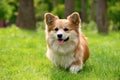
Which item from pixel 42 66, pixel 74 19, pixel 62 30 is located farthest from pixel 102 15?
pixel 62 30

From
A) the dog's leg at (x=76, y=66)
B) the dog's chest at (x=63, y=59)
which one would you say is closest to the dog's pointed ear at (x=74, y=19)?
the dog's chest at (x=63, y=59)

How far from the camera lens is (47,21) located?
7789 millimetres

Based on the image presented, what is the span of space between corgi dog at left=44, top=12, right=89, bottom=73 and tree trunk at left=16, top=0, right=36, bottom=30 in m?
11.3

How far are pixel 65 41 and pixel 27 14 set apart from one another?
11723 millimetres

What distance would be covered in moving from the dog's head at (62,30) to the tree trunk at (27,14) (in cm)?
1131

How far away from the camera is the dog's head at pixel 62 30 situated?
7555 millimetres

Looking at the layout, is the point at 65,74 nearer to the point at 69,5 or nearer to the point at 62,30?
the point at 62,30

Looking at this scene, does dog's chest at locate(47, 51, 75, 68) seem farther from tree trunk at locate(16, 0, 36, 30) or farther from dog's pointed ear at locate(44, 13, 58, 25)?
tree trunk at locate(16, 0, 36, 30)

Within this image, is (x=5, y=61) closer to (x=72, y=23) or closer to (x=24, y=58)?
(x=24, y=58)

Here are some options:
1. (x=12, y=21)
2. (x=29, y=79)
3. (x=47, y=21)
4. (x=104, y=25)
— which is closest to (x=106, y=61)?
(x=47, y=21)

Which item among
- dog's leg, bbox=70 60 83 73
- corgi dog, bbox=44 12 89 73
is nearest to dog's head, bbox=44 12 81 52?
corgi dog, bbox=44 12 89 73

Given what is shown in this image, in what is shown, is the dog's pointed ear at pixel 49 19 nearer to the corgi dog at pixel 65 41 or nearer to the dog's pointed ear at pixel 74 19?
the corgi dog at pixel 65 41

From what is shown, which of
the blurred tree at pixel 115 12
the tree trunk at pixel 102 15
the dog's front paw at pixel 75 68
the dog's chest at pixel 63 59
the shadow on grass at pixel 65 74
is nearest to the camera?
the shadow on grass at pixel 65 74

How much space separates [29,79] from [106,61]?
101 inches
